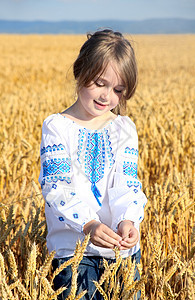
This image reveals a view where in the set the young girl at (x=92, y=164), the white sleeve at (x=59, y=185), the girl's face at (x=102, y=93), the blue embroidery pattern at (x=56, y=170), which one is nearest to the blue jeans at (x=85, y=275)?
the young girl at (x=92, y=164)

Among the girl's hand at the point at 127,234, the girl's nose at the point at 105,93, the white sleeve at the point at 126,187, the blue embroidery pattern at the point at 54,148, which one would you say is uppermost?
the girl's nose at the point at 105,93

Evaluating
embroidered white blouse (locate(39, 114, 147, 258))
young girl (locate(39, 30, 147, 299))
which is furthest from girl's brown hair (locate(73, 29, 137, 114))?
embroidered white blouse (locate(39, 114, 147, 258))

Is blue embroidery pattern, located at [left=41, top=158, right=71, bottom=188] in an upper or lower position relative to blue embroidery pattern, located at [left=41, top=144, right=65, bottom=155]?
lower

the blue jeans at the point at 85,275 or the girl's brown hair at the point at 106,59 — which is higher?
the girl's brown hair at the point at 106,59

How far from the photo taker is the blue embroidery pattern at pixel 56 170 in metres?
1.17

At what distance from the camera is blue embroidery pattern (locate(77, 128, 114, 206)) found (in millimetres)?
1269

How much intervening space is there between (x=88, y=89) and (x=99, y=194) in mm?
343

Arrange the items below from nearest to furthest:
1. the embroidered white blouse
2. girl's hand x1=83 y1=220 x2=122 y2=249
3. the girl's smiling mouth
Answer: girl's hand x1=83 y1=220 x2=122 y2=249 → the embroidered white blouse → the girl's smiling mouth

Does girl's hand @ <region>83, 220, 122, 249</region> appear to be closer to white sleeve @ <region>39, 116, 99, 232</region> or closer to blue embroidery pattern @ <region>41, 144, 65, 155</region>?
white sleeve @ <region>39, 116, 99, 232</region>

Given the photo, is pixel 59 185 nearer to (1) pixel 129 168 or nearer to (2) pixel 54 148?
(2) pixel 54 148

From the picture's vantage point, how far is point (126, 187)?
122 cm

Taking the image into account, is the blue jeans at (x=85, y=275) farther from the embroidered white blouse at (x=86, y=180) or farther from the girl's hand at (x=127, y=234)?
the girl's hand at (x=127, y=234)

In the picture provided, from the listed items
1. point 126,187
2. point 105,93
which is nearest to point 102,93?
point 105,93

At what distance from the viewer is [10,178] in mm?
2316
